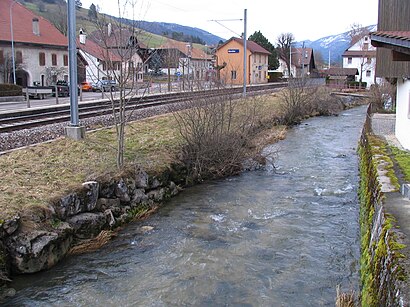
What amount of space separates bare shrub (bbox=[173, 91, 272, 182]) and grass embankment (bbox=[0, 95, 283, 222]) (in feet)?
2.03

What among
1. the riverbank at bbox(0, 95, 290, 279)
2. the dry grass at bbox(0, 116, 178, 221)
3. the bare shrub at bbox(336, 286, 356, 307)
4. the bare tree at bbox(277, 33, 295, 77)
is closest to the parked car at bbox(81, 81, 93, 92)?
the dry grass at bbox(0, 116, 178, 221)

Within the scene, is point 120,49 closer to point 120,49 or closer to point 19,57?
point 120,49

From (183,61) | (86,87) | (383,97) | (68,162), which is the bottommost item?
Result: (68,162)

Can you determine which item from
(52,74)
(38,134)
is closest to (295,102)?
(38,134)

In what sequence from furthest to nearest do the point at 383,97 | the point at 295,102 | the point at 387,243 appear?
the point at 383,97, the point at 295,102, the point at 387,243

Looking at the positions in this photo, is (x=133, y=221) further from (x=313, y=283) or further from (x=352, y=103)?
(x=352, y=103)

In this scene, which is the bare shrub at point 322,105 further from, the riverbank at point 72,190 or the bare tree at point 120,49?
the bare tree at point 120,49

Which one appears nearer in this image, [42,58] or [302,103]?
[302,103]

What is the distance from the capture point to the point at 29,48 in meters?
51.5

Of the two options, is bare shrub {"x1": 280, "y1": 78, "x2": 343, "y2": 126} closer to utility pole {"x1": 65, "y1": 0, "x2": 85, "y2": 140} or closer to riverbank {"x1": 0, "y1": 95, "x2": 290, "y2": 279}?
riverbank {"x1": 0, "y1": 95, "x2": 290, "y2": 279}

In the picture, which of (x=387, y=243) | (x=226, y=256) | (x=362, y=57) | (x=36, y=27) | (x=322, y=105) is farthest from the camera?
(x=362, y=57)

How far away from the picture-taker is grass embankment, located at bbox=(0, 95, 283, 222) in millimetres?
10359

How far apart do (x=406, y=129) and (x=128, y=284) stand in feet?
40.5

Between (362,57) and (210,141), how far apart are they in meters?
77.4
